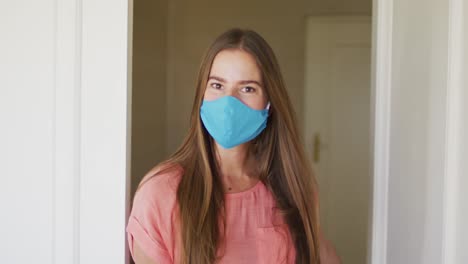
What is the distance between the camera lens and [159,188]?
3.52 ft

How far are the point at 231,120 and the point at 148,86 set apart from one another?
184cm

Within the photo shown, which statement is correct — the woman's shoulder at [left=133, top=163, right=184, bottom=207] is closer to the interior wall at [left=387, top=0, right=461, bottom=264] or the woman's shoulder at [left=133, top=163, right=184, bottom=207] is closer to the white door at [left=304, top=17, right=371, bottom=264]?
the interior wall at [left=387, top=0, right=461, bottom=264]

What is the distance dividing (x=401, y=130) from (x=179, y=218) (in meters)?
0.68

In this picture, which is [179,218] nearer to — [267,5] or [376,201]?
[376,201]

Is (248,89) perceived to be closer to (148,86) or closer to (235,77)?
(235,77)

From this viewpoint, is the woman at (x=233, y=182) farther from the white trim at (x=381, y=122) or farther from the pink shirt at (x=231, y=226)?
the white trim at (x=381, y=122)

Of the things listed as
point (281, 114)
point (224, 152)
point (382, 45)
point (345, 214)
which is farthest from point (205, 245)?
point (345, 214)

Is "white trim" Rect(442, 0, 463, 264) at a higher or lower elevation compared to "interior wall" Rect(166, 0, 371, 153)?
lower

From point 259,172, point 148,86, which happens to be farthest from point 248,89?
point 148,86

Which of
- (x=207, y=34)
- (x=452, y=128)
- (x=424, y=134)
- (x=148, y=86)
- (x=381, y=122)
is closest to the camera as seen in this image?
(x=452, y=128)

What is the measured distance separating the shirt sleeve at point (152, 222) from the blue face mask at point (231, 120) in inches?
7.5

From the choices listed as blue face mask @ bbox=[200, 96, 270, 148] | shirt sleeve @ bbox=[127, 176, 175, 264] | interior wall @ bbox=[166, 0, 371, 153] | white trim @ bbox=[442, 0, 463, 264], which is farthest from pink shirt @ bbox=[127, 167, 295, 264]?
interior wall @ bbox=[166, 0, 371, 153]

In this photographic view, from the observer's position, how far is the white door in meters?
3.43
